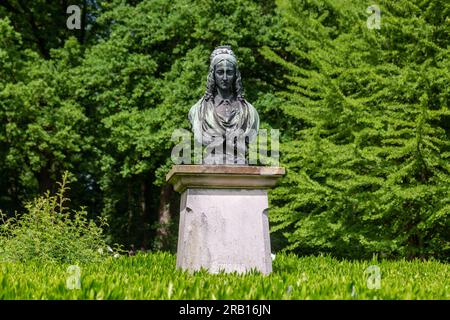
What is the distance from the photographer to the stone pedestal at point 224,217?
22.4 feet

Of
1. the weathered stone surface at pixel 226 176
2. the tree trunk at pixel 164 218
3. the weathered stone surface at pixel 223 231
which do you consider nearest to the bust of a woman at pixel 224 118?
the weathered stone surface at pixel 226 176

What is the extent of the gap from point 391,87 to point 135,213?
596 inches

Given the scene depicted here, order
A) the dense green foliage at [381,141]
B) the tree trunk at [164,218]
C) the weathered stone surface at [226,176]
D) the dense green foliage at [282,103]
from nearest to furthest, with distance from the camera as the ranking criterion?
the weathered stone surface at [226,176] < the dense green foliage at [381,141] < the dense green foliage at [282,103] < the tree trunk at [164,218]

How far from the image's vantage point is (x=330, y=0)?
1424 cm

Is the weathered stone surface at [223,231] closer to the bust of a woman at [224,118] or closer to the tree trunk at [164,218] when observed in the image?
the bust of a woman at [224,118]

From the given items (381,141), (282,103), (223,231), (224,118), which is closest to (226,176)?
(223,231)

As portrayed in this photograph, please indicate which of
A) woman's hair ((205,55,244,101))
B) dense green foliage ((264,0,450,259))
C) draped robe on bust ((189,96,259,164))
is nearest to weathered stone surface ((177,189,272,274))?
draped robe on bust ((189,96,259,164))

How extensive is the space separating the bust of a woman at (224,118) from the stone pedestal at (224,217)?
0.44m

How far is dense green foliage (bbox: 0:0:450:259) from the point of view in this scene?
12.2m

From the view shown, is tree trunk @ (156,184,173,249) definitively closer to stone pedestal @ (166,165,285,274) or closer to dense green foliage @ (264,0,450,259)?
dense green foliage @ (264,0,450,259)

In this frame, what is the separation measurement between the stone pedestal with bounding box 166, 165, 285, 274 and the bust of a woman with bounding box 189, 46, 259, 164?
0.44 m

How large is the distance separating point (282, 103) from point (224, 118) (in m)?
8.93

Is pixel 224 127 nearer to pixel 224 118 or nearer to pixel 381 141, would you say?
pixel 224 118
